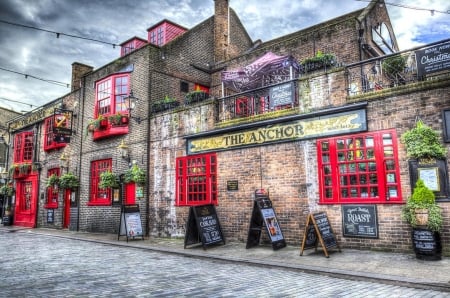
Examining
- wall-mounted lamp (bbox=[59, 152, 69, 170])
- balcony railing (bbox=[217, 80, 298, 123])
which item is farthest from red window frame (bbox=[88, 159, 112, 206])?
balcony railing (bbox=[217, 80, 298, 123])

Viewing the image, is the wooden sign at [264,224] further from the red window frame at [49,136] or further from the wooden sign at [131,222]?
the red window frame at [49,136]

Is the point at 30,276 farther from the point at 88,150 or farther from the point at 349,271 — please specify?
the point at 88,150

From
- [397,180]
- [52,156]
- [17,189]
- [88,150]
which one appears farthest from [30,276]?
[17,189]

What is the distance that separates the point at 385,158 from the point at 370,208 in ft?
4.00

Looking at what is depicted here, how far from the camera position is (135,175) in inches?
500

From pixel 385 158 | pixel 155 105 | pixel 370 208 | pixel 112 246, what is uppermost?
pixel 155 105

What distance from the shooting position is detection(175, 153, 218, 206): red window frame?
11.1m

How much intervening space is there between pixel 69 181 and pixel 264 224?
34.7 feet

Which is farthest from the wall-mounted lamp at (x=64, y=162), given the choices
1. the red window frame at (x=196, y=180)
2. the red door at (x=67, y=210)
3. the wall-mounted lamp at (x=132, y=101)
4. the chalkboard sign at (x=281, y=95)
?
the chalkboard sign at (x=281, y=95)

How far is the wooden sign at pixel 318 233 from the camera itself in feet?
24.8

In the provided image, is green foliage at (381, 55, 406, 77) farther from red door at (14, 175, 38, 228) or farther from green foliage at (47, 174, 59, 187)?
red door at (14, 175, 38, 228)

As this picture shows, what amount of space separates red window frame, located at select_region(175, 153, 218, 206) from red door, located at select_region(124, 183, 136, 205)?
2.34m

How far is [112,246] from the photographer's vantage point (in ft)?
34.6

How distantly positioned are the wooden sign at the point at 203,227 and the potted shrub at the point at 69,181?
835 centimetres
